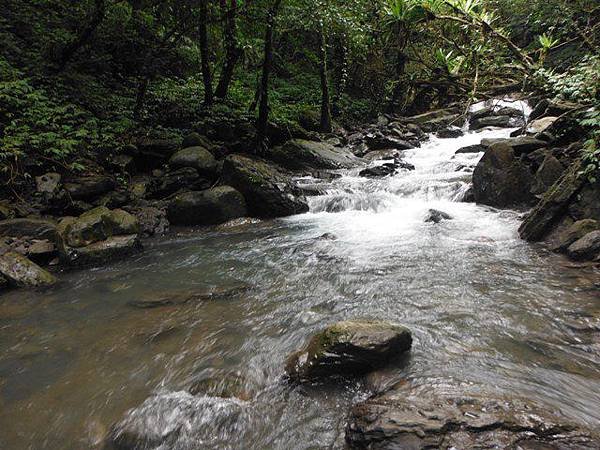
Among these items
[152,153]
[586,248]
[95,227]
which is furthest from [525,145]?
[152,153]

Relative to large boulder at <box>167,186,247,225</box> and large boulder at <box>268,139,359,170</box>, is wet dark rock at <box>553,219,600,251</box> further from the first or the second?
large boulder at <box>268,139,359,170</box>

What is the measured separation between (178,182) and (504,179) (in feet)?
24.8

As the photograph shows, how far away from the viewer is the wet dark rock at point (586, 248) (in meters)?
4.51

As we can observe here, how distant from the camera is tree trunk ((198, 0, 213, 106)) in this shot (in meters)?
10.2

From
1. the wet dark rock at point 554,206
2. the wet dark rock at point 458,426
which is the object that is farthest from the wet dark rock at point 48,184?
the wet dark rock at point 554,206

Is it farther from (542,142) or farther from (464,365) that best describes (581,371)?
(542,142)

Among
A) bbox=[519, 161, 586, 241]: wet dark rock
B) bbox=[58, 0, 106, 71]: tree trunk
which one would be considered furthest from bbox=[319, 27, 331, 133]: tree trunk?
bbox=[519, 161, 586, 241]: wet dark rock

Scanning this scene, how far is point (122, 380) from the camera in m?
3.05

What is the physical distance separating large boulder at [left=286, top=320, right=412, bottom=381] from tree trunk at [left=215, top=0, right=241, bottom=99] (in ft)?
30.4

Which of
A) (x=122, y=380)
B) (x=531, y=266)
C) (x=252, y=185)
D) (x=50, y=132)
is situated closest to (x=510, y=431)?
(x=122, y=380)

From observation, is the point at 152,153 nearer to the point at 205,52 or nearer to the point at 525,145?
the point at 205,52

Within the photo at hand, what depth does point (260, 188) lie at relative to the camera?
27.3ft

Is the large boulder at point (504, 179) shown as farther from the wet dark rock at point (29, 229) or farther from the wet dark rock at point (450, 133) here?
the wet dark rock at point (450, 133)

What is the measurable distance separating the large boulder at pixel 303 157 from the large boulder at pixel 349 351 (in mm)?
9586
